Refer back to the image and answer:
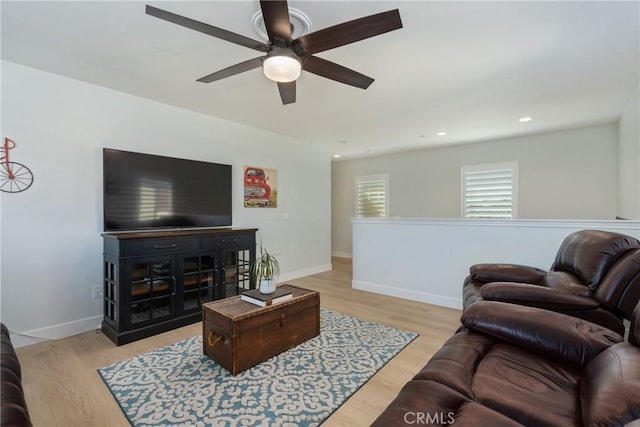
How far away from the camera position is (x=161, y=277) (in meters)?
2.94

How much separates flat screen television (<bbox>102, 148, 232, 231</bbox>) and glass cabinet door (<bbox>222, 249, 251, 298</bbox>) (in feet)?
1.83

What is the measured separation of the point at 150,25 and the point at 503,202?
18.3 ft

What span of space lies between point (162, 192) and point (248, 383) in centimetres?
229

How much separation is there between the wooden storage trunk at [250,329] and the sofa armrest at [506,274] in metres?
1.52

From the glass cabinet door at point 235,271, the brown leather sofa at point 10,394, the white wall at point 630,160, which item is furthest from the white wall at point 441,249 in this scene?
the brown leather sofa at point 10,394

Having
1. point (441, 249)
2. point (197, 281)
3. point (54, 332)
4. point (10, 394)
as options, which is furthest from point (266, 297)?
point (441, 249)

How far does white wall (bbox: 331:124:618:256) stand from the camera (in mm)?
4406

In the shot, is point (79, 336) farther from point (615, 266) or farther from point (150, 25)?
point (615, 266)

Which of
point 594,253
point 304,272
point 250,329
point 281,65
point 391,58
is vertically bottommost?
point 304,272

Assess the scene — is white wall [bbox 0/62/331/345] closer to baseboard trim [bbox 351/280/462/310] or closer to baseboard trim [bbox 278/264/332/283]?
baseboard trim [bbox 278/264/332/283]

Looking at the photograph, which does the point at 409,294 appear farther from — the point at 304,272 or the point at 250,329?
the point at 250,329

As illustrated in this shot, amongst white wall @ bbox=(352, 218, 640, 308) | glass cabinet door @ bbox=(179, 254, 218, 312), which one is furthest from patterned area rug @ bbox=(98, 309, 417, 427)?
white wall @ bbox=(352, 218, 640, 308)

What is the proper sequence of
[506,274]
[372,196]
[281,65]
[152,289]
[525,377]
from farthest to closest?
[372,196] < [152,289] < [506,274] < [281,65] < [525,377]

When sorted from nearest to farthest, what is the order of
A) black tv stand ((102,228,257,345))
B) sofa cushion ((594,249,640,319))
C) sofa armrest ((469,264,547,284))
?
1. sofa cushion ((594,249,640,319))
2. sofa armrest ((469,264,547,284))
3. black tv stand ((102,228,257,345))
